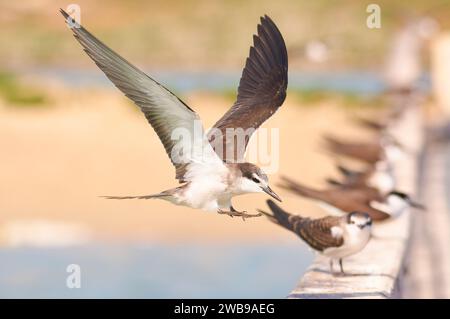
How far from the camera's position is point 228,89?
21.3 meters

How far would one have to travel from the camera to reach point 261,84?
6.54m

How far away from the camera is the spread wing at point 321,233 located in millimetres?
6070

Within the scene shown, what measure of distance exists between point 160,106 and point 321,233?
124 centimetres

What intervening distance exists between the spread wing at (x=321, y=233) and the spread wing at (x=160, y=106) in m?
0.85

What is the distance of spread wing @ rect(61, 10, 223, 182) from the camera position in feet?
17.2

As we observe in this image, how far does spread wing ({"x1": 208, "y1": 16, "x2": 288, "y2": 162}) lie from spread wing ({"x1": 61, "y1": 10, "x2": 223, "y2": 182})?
1.57ft

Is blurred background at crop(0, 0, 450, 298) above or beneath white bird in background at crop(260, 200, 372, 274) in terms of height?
above

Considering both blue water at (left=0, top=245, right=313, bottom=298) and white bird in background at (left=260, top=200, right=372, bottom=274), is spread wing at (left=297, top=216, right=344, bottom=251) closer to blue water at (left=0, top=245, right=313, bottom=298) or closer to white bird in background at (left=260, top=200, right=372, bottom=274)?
white bird in background at (left=260, top=200, right=372, bottom=274)

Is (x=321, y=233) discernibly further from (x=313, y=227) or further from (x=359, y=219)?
(x=359, y=219)

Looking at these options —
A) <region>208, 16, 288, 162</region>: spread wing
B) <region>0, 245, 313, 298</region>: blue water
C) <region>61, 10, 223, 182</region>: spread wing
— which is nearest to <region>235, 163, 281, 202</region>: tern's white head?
<region>61, 10, 223, 182</region>: spread wing
